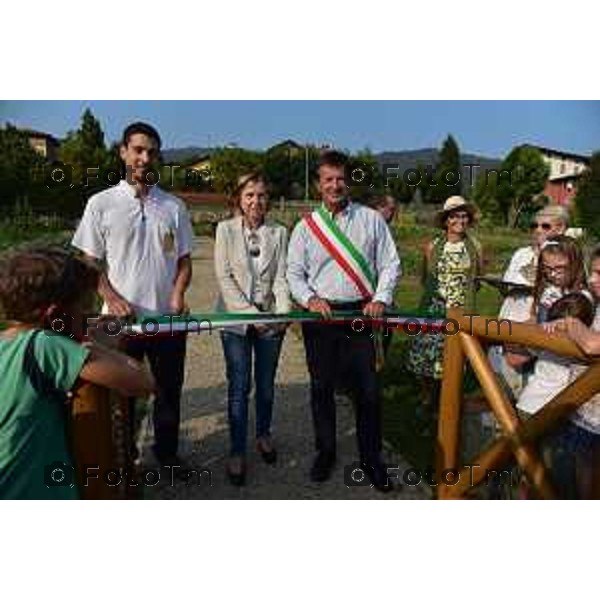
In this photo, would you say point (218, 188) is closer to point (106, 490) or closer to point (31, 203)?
point (31, 203)

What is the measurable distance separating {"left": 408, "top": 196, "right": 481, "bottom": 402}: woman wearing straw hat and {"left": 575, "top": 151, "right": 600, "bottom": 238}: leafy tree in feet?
4.92

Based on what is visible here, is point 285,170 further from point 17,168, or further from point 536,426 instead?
point 536,426

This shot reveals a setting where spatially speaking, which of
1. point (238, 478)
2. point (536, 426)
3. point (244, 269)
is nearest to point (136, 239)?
point (244, 269)

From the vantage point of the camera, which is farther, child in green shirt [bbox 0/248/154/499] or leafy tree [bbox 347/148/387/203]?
leafy tree [bbox 347/148/387/203]

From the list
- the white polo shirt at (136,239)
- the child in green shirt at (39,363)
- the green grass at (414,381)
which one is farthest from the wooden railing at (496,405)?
the white polo shirt at (136,239)

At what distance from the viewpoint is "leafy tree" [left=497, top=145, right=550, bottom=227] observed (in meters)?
5.44

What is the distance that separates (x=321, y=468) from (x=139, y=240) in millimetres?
1642

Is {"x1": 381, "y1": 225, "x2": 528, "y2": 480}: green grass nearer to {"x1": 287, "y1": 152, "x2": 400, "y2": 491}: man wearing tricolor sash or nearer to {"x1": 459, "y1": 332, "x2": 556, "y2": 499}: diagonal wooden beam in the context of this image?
{"x1": 287, "y1": 152, "x2": 400, "y2": 491}: man wearing tricolor sash

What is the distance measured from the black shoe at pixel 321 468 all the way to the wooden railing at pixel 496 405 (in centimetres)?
96

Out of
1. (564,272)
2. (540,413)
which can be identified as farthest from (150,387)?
(564,272)

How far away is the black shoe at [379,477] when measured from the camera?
13.4 feet

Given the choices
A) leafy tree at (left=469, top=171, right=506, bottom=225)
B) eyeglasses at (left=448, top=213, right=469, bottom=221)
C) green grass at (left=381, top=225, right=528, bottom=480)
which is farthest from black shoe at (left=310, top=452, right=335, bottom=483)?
leafy tree at (left=469, top=171, right=506, bottom=225)

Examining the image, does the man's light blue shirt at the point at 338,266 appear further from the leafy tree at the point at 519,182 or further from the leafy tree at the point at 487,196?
the leafy tree at the point at 519,182

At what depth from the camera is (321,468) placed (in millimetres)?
4305
